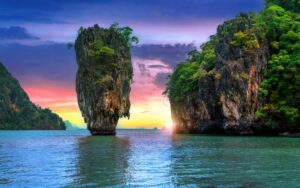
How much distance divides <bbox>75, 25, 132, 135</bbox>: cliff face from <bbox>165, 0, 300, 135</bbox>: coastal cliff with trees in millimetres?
14360

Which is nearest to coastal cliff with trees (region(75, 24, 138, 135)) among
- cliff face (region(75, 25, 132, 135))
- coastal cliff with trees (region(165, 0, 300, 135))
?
cliff face (region(75, 25, 132, 135))

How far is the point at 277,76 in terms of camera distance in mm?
64312

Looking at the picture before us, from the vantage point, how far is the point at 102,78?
76.0 m

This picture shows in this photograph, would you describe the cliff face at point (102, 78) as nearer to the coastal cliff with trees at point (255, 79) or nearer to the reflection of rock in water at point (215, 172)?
the coastal cliff with trees at point (255, 79)

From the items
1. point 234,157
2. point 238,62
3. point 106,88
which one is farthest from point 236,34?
point 234,157

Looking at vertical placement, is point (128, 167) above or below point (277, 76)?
below

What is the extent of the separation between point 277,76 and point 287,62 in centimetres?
261

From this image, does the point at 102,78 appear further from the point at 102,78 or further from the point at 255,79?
the point at 255,79

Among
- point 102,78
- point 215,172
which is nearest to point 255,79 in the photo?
point 102,78

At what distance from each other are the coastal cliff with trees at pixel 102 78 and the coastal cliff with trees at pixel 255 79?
14.4m

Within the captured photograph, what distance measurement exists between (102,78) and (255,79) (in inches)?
1059

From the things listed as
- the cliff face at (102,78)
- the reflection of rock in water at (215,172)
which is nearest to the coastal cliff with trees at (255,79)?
the cliff face at (102,78)

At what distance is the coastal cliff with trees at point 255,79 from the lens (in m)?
61.8

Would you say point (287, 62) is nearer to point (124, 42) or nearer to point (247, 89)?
point (247, 89)
